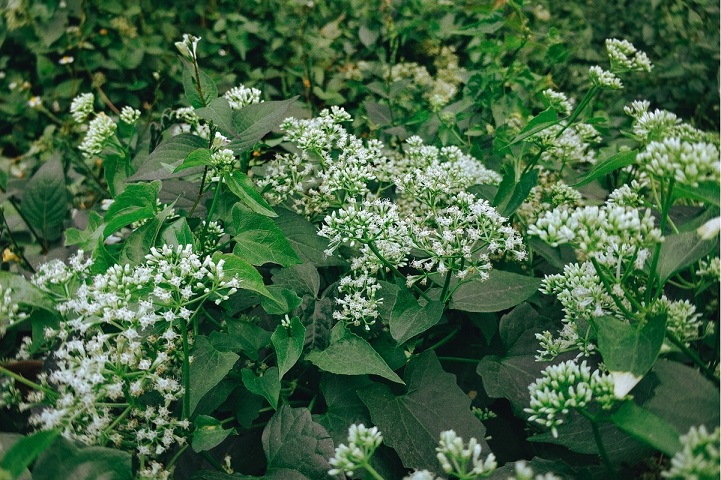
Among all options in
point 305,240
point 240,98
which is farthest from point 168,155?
point 305,240

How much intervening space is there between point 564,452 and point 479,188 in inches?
30.8

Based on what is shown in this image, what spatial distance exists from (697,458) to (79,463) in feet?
3.29

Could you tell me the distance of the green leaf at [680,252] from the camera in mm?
1042

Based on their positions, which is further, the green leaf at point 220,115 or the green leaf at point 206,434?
the green leaf at point 220,115

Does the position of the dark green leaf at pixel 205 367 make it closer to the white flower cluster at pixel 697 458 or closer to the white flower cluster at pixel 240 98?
the white flower cluster at pixel 240 98

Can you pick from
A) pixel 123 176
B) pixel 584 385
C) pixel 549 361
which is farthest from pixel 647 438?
pixel 123 176

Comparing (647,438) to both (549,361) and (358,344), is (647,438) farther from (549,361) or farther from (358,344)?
(358,344)

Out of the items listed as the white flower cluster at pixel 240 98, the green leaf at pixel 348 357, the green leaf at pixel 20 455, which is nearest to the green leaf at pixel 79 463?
the green leaf at pixel 20 455

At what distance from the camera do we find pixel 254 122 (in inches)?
59.5

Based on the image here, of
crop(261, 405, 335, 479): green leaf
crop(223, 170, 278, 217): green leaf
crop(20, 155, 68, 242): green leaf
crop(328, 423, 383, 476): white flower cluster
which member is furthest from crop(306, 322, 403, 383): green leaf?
crop(20, 155, 68, 242): green leaf

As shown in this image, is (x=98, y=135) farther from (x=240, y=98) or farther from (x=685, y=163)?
(x=685, y=163)

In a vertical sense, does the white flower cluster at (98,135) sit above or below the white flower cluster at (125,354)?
above

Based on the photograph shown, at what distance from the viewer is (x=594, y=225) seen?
1070 millimetres

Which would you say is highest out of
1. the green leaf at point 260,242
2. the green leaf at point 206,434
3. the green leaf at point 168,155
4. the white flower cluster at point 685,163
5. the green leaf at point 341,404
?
the white flower cluster at point 685,163
